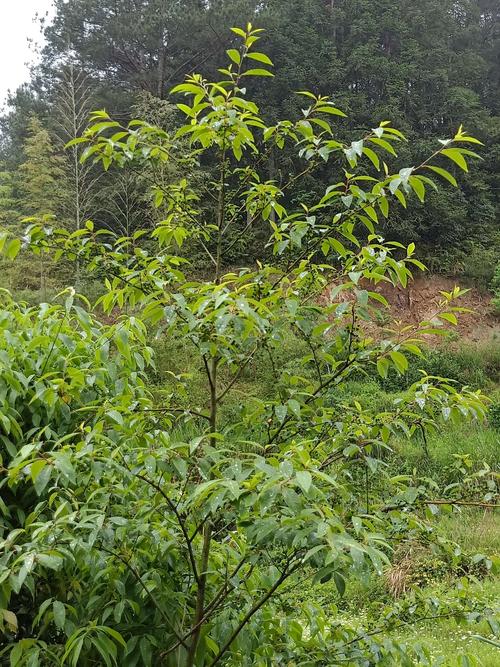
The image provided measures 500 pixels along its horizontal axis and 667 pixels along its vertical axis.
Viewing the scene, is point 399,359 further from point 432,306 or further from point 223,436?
point 432,306

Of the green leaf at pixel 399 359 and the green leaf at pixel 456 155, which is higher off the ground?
the green leaf at pixel 456 155

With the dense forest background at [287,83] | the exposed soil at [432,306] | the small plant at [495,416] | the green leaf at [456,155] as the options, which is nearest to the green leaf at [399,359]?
the green leaf at [456,155]

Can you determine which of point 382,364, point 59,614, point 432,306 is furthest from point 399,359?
point 432,306

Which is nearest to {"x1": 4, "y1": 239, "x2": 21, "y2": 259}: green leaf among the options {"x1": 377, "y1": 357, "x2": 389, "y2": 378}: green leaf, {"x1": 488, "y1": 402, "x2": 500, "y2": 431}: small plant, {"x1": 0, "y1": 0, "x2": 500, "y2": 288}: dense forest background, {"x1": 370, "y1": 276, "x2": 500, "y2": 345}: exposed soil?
{"x1": 377, "y1": 357, "x2": 389, "y2": 378}: green leaf

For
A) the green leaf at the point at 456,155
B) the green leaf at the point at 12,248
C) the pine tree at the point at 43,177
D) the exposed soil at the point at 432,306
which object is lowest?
the exposed soil at the point at 432,306

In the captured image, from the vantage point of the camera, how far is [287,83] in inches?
662

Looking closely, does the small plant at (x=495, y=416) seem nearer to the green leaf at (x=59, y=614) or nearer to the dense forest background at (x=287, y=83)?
the dense forest background at (x=287, y=83)

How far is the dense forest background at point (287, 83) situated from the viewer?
50.1 feet

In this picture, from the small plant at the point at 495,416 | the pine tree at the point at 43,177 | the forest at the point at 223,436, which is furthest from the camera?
the pine tree at the point at 43,177

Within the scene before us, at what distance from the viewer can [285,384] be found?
149 centimetres

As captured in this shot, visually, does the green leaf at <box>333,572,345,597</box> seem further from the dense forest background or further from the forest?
the dense forest background

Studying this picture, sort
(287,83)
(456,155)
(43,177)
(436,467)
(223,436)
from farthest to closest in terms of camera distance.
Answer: (287,83) → (43,177) → (436,467) → (223,436) → (456,155)

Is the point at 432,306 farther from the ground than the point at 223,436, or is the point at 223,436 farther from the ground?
the point at 223,436

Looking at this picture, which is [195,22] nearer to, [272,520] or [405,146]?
[405,146]
